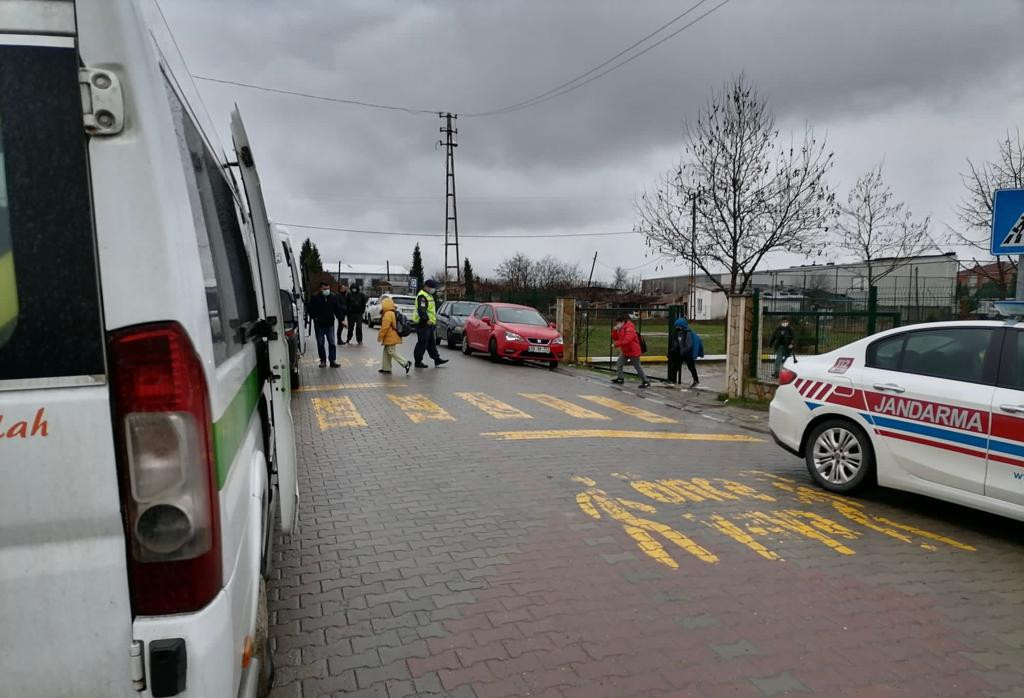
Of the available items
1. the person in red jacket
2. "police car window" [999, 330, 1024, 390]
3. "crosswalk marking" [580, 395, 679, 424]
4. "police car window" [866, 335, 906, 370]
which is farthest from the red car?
"police car window" [999, 330, 1024, 390]

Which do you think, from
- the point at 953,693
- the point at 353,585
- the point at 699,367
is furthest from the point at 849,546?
the point at 699,367

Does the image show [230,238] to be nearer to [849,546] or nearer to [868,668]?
[868,668]

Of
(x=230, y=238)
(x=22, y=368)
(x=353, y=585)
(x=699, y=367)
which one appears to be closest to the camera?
(x=22, y=368)

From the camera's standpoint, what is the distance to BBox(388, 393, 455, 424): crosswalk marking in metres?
9.42

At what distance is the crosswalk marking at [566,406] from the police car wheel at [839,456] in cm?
401

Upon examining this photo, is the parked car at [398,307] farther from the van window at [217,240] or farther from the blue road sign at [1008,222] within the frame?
the van window at [217,240]

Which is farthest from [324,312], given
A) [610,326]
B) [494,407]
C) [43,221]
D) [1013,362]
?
[43,221]

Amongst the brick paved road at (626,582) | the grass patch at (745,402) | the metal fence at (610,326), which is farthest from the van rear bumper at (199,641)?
the metal fence at (610,326)

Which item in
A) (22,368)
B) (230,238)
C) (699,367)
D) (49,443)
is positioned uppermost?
(230,238)

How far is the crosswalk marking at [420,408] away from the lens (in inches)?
371

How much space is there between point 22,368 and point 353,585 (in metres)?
2.92

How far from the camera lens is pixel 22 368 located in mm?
1541

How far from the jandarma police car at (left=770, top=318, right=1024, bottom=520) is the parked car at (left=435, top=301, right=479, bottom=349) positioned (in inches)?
580

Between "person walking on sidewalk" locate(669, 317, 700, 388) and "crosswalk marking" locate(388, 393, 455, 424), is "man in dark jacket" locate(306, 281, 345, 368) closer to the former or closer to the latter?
"crosswalk marking" locate(388, 393, 455, 424)
